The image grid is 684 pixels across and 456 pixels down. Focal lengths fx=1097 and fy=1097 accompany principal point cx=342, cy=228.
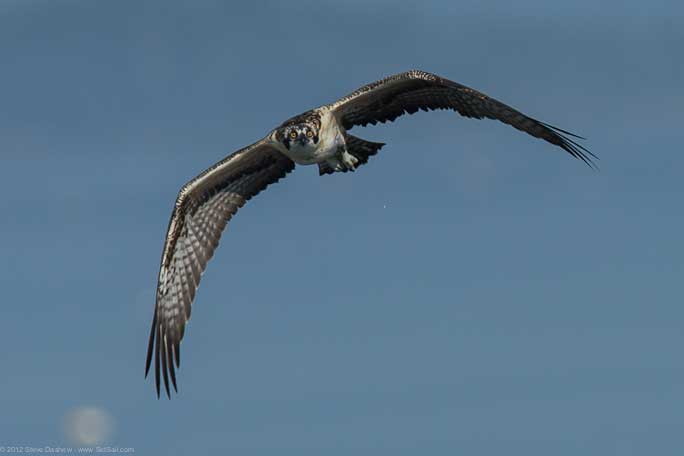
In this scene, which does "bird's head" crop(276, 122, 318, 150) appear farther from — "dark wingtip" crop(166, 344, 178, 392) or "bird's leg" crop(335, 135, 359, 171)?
"dark wingtip" crop(166, 344, 178, 392)

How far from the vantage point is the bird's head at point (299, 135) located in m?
16.3

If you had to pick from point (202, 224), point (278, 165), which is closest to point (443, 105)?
point (278, 165)

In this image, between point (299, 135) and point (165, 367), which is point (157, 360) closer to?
point (165, 367)

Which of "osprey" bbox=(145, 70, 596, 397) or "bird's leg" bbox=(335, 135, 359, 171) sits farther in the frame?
"bird's leg" bbox=(335, 135, 359, 171)

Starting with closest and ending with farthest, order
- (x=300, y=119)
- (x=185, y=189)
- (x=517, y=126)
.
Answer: (x=517, y=126)
(x=300, y=119)
(x=185, y=189)

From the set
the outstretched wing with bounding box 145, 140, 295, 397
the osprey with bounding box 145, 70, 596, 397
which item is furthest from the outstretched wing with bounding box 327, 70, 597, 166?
the outstretched wing with bounding box 145, 140, 295, 397

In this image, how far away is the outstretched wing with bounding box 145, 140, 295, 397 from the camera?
1802cm

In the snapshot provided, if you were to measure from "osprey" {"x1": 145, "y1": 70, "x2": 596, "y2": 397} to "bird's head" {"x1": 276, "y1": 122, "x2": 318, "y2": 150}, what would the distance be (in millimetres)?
15

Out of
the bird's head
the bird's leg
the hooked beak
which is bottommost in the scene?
the hooked beak

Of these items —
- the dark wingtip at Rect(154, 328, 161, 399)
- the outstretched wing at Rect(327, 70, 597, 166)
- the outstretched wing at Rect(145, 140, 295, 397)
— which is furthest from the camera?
the outstretched wing at Rect(145, 140, 295, 397)

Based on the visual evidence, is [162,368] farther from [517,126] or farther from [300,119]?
[517,126]

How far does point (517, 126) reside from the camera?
1561 cm

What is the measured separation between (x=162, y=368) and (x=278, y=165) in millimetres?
3953

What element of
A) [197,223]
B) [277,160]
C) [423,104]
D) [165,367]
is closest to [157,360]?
[165,367]
